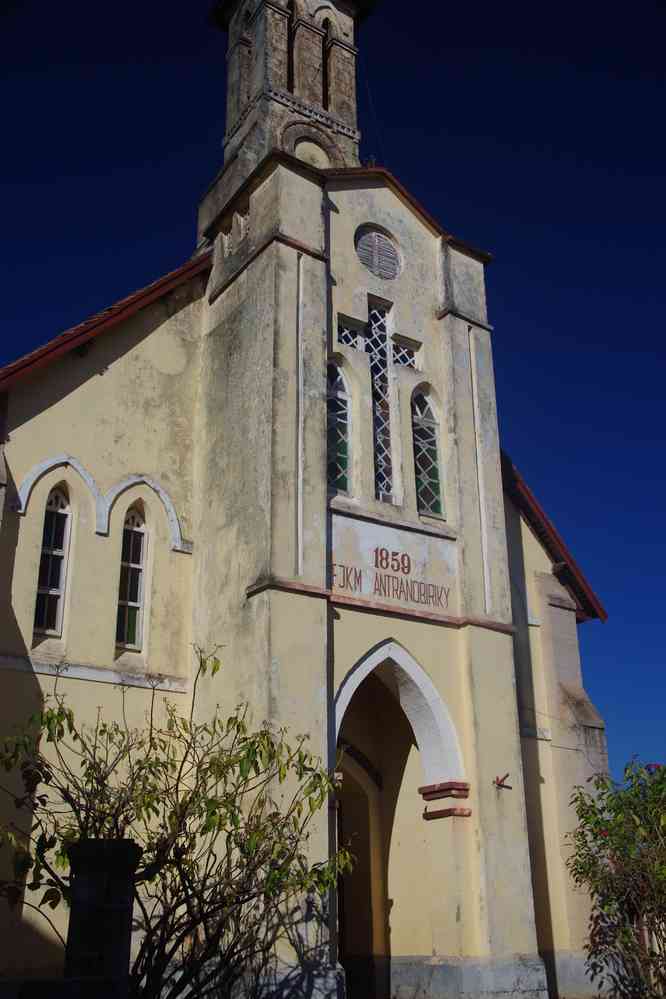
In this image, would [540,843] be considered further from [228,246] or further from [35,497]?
[228,246]

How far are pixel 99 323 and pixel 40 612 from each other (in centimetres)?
416

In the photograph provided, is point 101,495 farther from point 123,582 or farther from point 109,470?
point 123,582

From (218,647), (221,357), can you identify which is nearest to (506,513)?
(221,357)

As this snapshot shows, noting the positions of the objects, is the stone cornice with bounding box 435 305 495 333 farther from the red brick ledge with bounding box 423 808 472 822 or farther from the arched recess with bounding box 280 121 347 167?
the red brick ledge with bounding box 423 808 472 822

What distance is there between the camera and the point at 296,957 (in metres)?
11.7

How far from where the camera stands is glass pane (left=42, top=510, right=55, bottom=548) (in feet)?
45.7

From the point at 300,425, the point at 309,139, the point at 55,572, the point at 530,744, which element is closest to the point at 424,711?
the point at 530,744

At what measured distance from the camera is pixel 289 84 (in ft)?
66.8

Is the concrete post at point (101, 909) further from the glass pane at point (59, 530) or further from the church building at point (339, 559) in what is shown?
the glass pane at point (59, 530)

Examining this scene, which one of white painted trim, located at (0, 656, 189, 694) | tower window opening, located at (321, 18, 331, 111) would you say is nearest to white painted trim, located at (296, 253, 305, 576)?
white painted trim, located at (0, 656, 189, 694)

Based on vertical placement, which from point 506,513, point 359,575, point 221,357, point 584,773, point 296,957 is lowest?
point 296,957

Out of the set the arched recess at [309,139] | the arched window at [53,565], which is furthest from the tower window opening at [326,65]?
the arched window at [53,565]

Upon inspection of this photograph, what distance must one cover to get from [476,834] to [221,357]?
775 centimetres

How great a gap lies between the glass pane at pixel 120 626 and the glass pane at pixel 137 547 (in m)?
0.76
